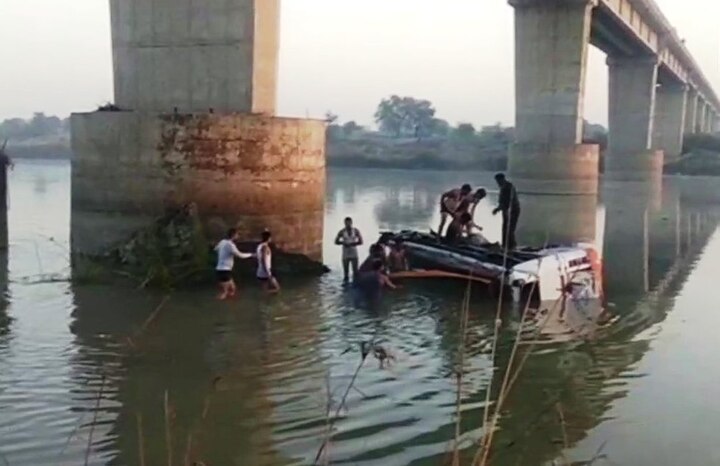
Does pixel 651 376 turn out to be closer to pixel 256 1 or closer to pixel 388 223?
pixel 256 1

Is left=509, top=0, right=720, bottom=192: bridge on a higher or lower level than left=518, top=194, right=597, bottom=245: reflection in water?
higher

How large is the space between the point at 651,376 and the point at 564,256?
562cm

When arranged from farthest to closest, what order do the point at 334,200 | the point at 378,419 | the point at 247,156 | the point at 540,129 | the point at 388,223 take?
the point at 334,200 < the point at 540,129 < the point at 388,223 < the point at 247,156 < the point at 378,419

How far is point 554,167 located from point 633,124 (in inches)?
864

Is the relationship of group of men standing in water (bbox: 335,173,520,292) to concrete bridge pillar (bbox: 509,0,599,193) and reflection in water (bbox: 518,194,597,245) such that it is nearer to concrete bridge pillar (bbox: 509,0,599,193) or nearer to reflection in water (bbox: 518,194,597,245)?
reflection in water (bbox: 518,194,597,245)

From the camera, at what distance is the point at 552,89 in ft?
140

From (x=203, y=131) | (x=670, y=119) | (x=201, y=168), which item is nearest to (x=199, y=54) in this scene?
(x=203, y=131)

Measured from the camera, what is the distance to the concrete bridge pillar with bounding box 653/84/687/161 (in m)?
84.1

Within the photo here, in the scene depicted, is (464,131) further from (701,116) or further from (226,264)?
(226,264)

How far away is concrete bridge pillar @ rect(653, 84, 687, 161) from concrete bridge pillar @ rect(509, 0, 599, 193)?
43517 millimetres

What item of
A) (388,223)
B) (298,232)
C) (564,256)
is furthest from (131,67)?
(388,223)

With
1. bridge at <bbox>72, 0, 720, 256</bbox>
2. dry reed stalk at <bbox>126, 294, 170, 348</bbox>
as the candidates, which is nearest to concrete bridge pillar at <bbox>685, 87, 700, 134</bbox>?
bridge at <bbox>72, 0, 720, 256</bbox>

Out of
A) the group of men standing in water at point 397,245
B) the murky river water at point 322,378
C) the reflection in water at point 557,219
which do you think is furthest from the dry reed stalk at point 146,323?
the reflection in water at point 557,219

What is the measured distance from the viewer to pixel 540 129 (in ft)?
142
